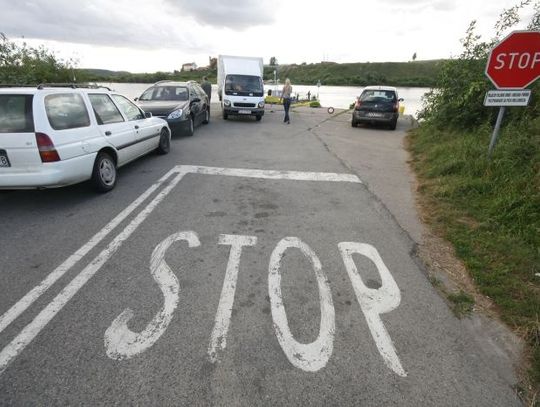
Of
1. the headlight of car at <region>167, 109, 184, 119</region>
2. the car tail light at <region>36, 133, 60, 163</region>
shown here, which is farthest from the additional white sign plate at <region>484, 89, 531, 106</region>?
the headlight of car at <region>167, 109, 184, 119</region>

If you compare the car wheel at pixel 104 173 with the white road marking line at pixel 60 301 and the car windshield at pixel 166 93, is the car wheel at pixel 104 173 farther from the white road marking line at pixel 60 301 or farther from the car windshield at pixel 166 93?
the car windshield at pixel 166 93

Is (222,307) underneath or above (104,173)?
underneath

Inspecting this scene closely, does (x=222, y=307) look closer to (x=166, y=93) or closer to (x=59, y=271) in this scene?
(x=59, y=271)

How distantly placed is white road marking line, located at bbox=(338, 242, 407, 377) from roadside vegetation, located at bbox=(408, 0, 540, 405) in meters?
0.64

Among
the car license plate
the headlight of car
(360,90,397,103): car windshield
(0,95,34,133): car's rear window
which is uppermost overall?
(360,90,397,103): car windshield

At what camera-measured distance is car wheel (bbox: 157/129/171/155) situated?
808cm

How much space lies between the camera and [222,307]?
113 inches

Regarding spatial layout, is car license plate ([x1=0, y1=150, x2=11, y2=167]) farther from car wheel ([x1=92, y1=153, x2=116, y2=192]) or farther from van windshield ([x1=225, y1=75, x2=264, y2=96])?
van windshield ([x1=225, y1=75, x2=264, y2=96])

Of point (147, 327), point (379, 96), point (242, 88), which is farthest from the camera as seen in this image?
point (242, 88)

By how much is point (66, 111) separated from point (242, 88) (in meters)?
11.2

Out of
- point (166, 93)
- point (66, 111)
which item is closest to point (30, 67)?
point (166, 93)

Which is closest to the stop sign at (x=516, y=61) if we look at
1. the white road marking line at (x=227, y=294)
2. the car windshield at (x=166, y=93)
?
the white road marking line at (x=227, y=294)

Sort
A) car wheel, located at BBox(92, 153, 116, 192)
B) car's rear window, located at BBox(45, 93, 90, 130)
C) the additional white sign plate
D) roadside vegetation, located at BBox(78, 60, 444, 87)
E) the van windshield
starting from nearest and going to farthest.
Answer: car's rear window, located at BBox(45, 93, 90, 130) → car wheel, located at BBox(92, 153, 116, 192) → the additional white sign plate → the van windshield → roadside vegetation, located at BBox(78, 60, 444, 87)

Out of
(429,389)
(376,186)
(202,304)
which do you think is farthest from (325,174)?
(429,389)
